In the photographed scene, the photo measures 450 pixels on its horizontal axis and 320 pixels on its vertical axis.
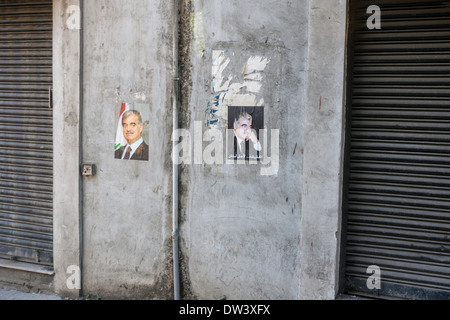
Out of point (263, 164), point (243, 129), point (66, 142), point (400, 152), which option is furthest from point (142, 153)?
point (400, 152)

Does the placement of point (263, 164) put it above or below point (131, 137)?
below

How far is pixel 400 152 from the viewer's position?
3.69m

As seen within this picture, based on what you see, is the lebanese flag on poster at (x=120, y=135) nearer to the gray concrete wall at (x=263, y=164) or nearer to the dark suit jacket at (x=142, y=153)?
the dark suit jacket at (x=142, y=153)

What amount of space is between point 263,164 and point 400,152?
1.32 metres

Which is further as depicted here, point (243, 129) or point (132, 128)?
point (132, 128)

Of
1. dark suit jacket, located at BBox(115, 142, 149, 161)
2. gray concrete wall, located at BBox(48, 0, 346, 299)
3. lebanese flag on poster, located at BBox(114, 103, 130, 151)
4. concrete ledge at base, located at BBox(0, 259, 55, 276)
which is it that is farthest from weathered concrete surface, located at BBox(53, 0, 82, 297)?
dark suit jacket, located at BBox(115, 142, 149, 161)

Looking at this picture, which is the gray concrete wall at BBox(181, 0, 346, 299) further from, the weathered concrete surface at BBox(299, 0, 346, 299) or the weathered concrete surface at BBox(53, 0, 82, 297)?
the weathered concrete surface at BBox(53, 0, 82, 297)

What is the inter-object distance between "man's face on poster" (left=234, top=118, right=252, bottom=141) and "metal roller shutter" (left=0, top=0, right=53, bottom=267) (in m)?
2.36

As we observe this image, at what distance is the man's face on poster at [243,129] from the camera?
4121 millimetres

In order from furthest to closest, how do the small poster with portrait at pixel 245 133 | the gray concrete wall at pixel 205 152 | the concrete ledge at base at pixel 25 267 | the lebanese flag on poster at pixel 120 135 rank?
the concrete ledge at base at pixel 25 267, the lebanese flag on poster at pixel 120 135, the small poster with portrait at pixel 245 133, the gray concrete wall at pixel 205 152

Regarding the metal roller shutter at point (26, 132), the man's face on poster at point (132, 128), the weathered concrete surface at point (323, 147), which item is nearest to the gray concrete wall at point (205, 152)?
the weathered concrete surface at point (323, 147)

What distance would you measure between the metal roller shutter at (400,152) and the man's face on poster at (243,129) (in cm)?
102

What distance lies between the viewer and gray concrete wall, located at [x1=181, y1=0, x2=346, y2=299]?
12.0 feet

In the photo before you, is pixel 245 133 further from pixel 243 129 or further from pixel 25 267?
pixel 25 267
